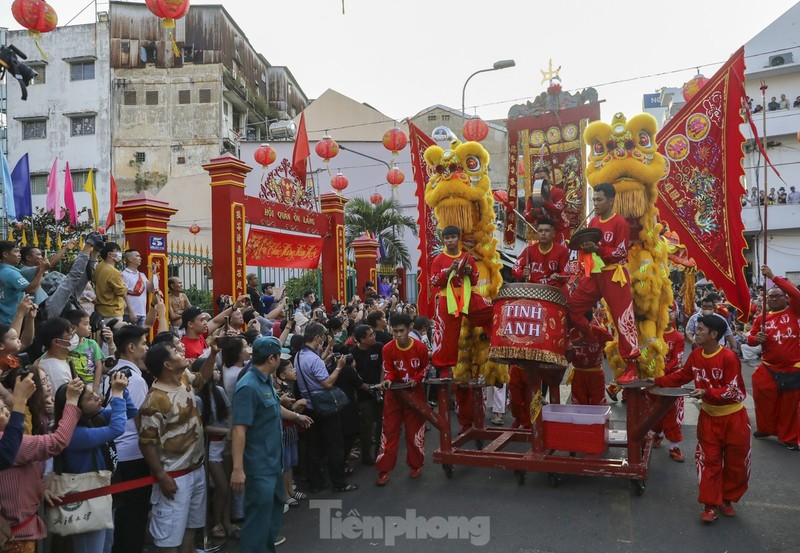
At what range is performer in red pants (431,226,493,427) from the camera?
657cm

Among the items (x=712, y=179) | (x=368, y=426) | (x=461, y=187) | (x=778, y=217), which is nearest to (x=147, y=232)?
(x=368, y=426)

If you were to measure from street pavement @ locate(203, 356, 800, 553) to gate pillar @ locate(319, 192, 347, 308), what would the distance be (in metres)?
7.82

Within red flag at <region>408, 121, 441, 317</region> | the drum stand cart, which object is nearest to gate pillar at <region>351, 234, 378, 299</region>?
red flag at <region>408, 121, 441, 317</region>

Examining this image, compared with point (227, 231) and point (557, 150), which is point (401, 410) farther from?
point (227, 231)

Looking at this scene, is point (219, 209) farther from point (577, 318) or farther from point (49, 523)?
point (49, 523)

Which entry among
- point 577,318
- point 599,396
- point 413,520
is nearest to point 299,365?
point 413,520

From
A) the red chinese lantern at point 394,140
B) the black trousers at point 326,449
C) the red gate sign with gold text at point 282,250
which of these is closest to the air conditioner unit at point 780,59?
the red chinese lantern at point 394,140

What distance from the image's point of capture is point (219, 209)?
9.64 meters

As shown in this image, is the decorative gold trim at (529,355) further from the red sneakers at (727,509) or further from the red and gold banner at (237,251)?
the red and gold banner at (237,251)

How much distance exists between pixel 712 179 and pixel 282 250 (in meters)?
7.33

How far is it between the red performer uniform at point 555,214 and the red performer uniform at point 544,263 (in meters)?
0.16

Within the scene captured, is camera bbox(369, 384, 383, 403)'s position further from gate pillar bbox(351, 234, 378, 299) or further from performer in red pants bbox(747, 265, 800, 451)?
gate pillar bbox(351, 234, 378, 299)

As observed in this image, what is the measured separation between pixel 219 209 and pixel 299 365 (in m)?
4.62

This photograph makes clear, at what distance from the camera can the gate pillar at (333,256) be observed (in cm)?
1384
